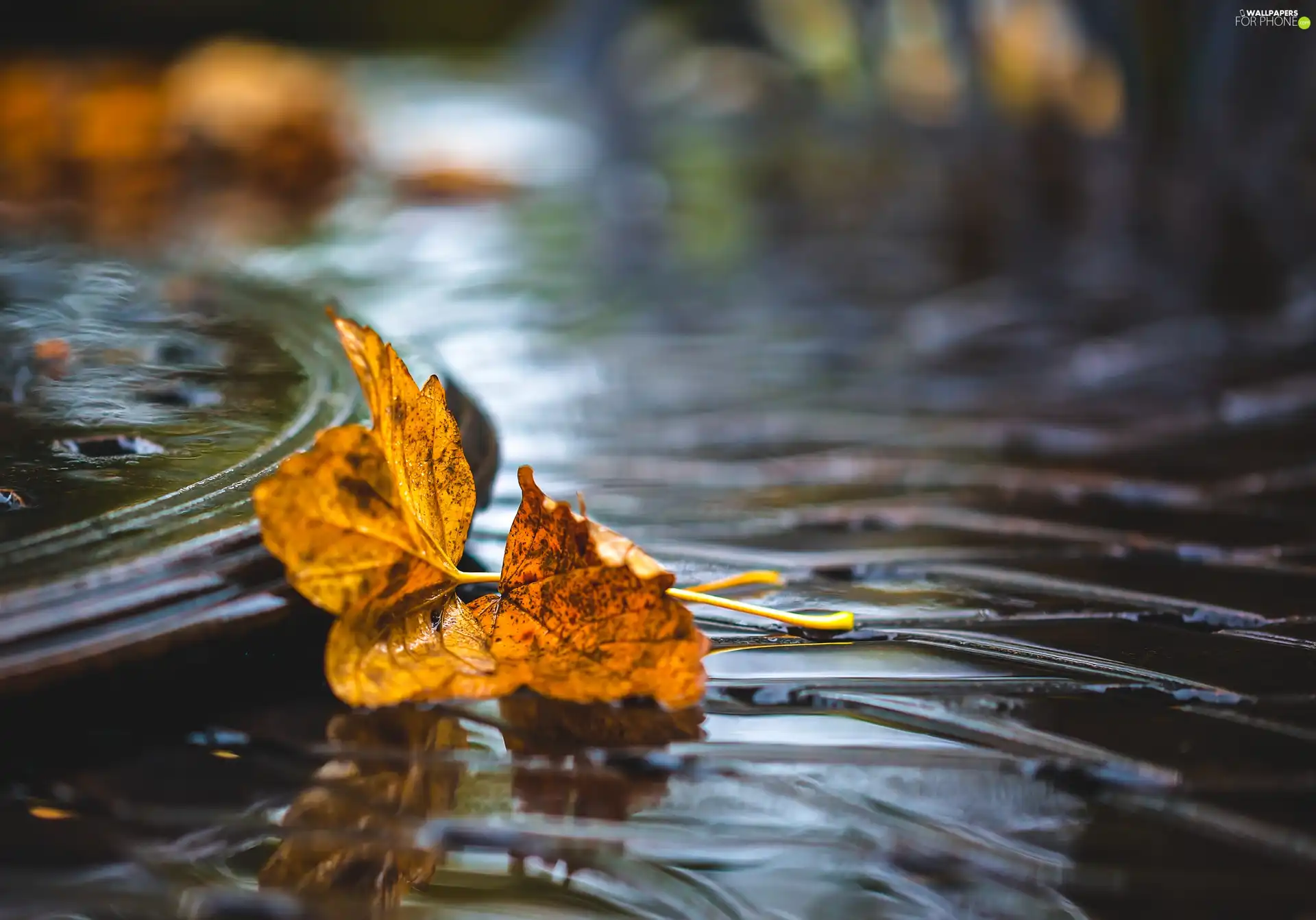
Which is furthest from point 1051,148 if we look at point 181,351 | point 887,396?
point 181,351

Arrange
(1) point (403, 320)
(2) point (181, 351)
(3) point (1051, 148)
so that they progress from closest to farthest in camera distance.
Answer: (2) point (181, 351) → (1) point (403, 320) → (3) point (1051, 148)

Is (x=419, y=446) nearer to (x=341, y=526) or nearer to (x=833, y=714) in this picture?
(x=341, y=526)

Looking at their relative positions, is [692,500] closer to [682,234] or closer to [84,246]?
[84,246]

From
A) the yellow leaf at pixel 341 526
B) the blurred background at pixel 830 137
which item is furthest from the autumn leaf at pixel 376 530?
the blurred background at pixel 830 137

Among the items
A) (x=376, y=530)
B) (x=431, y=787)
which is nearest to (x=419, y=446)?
(x=376, y=530)

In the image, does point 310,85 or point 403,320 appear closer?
point 403,320
